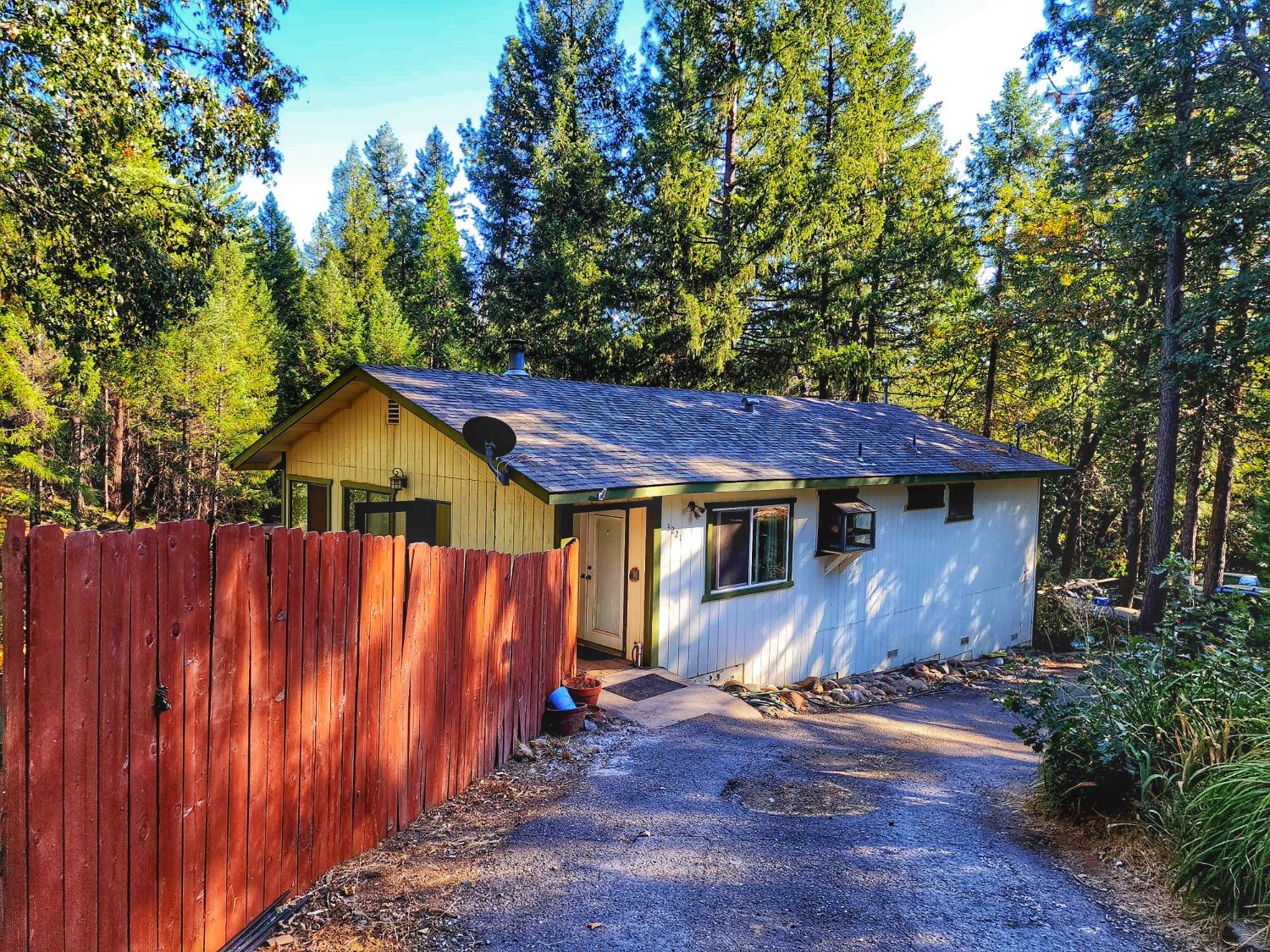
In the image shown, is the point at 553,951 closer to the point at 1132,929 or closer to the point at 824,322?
the point at 1132,929

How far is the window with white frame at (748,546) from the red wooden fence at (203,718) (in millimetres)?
5197

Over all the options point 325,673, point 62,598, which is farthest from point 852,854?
point 62,598

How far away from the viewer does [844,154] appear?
20547 millimetres

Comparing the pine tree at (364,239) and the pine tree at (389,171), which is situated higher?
the pine tree at (389,171)

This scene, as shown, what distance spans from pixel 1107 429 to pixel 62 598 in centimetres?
2350

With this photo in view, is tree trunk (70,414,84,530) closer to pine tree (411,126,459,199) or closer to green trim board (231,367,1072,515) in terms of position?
green trim board (231,367,1072,515)

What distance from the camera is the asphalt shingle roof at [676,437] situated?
8.89 metres

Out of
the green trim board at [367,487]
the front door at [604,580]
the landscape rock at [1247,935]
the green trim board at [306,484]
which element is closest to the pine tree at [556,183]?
the green trim board at [306,484]

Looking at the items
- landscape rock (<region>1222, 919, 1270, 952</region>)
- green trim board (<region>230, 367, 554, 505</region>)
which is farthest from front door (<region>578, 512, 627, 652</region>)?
landscape rock (<region>1222, 919, 1270, 952</region>)

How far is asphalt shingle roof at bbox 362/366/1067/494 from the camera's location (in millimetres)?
8891

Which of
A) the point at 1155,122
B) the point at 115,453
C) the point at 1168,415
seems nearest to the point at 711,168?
the point at 1155,122

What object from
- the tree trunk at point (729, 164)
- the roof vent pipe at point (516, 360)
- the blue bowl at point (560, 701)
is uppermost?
the tree trunk at point (729, 164)

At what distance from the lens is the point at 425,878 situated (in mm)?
3992

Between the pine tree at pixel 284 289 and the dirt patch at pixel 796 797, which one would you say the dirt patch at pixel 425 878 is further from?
the pine tree at pixel 284 289
